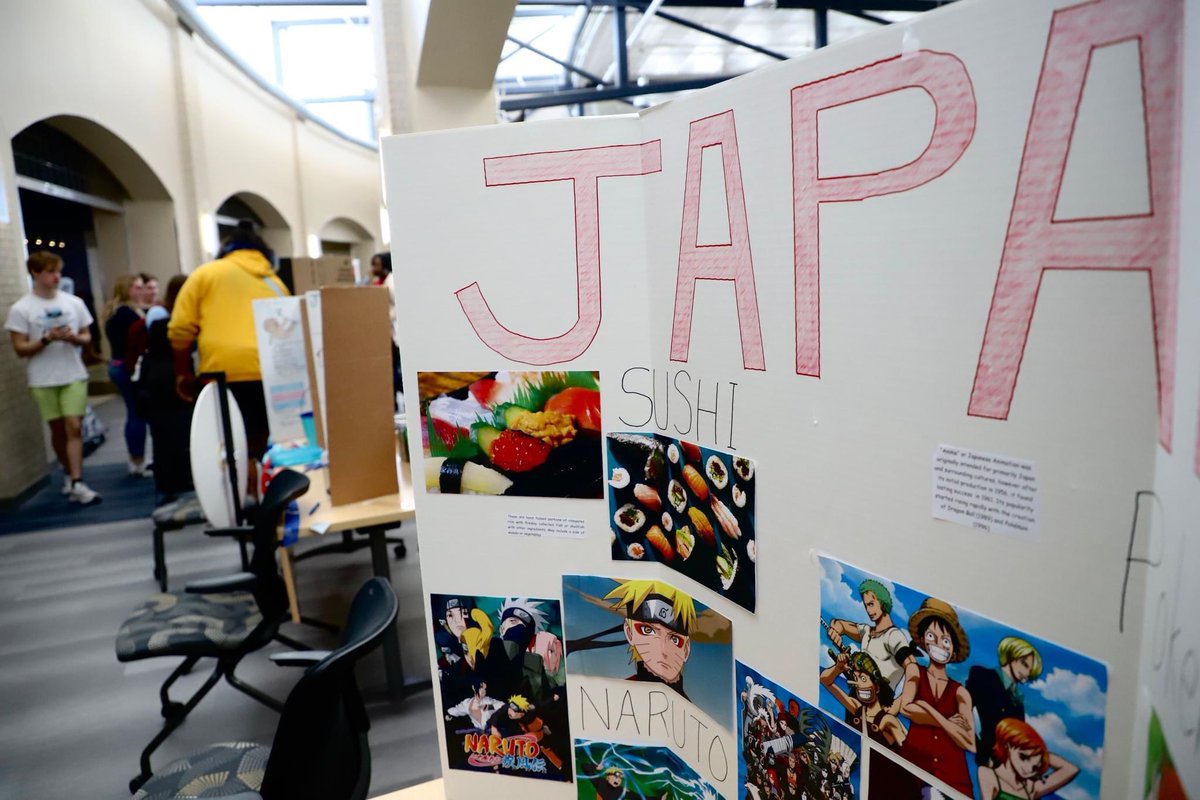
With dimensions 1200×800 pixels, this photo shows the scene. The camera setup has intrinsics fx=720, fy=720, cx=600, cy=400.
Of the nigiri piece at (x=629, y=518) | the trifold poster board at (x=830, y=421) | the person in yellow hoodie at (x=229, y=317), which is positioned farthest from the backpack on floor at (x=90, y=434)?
the nigiri piece at (x=629, y=518)

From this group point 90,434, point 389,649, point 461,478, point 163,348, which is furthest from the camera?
point 90,434

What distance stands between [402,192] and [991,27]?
2.29 ft

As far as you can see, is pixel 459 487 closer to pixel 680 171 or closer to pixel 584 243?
pixel 584 243

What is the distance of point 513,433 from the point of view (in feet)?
3.26

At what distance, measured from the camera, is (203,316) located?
3287mm

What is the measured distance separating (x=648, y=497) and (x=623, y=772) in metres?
0.43

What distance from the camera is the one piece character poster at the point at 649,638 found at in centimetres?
94

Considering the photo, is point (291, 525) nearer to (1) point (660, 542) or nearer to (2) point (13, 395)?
(1) point (660, 542)

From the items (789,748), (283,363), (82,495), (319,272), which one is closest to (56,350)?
(82,495)

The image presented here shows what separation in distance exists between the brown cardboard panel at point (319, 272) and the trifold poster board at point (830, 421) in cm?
402

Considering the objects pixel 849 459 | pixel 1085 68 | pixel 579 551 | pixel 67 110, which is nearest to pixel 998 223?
pixel 1085 68

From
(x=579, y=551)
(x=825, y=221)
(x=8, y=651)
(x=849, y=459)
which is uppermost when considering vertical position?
(x=825, y=221)

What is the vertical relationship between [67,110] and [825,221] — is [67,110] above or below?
above

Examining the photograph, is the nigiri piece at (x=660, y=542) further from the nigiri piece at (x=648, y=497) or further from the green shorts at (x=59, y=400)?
the green shorts at (x=59, y=400)
